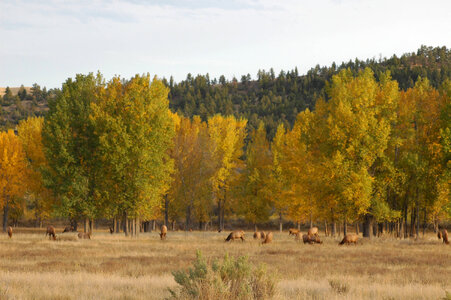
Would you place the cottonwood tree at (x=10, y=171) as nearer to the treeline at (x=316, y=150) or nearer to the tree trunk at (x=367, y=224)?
the treeline at (x=316, y=150)

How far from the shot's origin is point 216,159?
197 feet

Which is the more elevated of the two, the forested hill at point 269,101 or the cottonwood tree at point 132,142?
the forested hill at point 269,101

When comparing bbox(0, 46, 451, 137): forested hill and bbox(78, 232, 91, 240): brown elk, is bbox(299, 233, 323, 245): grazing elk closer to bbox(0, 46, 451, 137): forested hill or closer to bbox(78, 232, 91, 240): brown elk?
bbox(78, 232, 91, 240): brown elk

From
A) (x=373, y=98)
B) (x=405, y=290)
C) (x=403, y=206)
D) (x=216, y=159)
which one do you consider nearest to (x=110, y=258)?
(x=405, y=290)

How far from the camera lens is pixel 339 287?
45.9 ft

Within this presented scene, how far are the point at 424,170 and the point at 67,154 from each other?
103ft

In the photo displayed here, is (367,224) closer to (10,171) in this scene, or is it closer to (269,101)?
(10,171)

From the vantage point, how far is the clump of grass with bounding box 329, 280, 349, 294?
1356 cm

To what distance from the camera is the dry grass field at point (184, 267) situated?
12.9m

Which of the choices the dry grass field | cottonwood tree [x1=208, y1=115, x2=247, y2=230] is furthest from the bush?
cottonwood tree [x1=208, y1=115, x2=247, y2=230]

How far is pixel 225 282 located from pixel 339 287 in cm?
454

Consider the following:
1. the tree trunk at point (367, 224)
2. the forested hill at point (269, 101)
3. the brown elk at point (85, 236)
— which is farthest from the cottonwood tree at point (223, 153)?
the forested hill at point (269, 101)

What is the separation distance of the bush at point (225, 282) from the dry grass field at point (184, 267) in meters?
0.49

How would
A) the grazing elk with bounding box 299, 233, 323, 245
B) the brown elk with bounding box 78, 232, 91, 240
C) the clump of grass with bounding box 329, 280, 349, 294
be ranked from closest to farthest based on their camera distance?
the clump of grass with bounding box 329, 280, 349, 294, the grazing elk with bounding box 299, 233, 323, 245, the brown elk with bounding box 78, 232, 91, 240
